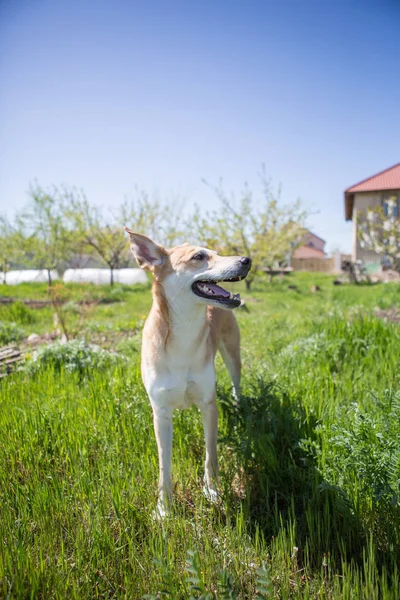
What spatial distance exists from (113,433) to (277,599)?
1690 millimetres

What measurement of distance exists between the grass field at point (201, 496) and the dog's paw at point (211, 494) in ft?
0.17

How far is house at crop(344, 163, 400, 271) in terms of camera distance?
88.7 feet

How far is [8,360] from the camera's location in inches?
197

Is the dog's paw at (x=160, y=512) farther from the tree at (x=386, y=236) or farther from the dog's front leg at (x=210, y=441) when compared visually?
the tree at (x=386, y=236)

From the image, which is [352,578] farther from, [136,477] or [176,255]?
[176,255]

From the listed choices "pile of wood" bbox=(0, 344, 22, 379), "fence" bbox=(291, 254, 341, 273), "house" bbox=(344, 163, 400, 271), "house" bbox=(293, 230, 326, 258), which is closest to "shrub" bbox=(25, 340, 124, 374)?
"pile of wood" bbox=(0, 344, 22, 379)

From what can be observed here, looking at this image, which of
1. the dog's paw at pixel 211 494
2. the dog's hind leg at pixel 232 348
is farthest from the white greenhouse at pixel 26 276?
the dog's paw at pixel 211 494

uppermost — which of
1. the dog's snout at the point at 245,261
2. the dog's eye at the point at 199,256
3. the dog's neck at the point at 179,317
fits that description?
the dog's eye at the point at 199,256

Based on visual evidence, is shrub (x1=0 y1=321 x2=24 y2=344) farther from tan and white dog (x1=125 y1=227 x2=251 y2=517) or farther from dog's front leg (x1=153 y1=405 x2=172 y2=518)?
dog's front leg (x1=153 y1=405 x2=172 y2=518)

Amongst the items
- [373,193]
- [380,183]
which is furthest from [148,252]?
[380,183]

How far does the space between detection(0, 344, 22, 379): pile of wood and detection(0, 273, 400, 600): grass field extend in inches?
31.6

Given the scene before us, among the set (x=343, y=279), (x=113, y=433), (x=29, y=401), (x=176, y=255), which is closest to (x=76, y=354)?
(x=29, y=401)

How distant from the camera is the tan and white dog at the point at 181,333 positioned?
7.99ft

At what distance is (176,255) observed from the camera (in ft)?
8.40
